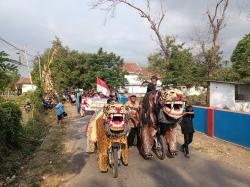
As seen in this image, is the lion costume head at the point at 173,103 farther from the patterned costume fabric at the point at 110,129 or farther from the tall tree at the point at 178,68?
the tall tree at the point at 178,68

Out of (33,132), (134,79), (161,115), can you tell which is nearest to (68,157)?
(161,115)

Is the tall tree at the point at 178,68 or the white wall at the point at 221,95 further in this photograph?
the tall tree at the point at 178,68

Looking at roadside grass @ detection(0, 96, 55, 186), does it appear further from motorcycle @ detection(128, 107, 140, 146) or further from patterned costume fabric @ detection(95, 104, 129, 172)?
motorcycle @ detection(128, 107, 140, 146)

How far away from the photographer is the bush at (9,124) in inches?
346

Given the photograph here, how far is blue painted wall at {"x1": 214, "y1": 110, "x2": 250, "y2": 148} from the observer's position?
10.1 meters

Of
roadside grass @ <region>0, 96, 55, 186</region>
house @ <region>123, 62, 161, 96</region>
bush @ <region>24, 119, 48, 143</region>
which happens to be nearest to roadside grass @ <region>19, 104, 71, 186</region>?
roadside grass @ <region>0, 96, 55, 186</region>

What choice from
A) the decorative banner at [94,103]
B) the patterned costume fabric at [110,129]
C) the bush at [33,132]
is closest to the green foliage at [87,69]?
the decorative banner at [94,103]

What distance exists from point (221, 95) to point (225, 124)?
12563 millimetres

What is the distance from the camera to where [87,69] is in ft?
138

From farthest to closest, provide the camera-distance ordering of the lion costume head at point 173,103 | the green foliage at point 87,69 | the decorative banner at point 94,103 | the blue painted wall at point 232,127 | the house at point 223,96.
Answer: the green foliage at point 87,69 < the house at point 223,96 < the decorative banner at point 94,103 < the blue painted wall at point 232,127 < the lion costume head at point 173,103

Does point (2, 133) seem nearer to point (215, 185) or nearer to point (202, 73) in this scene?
point (215, 185)

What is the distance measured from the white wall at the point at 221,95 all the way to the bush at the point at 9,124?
16062 mm

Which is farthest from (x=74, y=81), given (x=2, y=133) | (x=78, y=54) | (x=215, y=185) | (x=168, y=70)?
(x=215, y=185)

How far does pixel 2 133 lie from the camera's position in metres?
8.62
